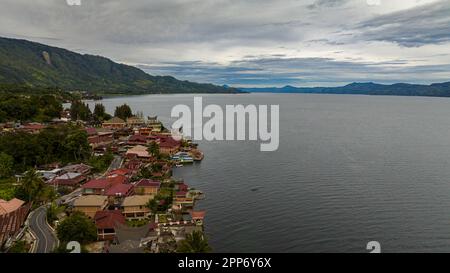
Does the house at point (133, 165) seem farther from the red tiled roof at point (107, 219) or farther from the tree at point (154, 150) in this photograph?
the red tiled roof at point (107, 219)

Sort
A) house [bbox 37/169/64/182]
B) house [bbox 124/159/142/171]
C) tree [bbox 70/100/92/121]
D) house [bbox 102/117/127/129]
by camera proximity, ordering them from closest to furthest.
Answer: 1. house [bbox 37/169/64/182]
2. house [bbox 124/159/142/171]
3. house [bbox 102/117/127/129]
4. tree [bbox 70/100/92/121]

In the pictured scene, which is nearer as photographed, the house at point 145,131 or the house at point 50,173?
the house at point 50,173

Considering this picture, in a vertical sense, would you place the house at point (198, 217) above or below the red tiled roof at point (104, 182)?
below

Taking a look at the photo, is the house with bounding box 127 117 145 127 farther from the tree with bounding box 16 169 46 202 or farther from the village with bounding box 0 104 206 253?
the tree with bounding box 16 169 46 202

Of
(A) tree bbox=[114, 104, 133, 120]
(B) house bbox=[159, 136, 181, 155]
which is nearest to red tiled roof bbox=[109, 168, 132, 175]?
(B) house bbox=[159, 136, 181, 155]

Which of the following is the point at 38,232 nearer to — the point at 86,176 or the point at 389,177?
the point at 86,176

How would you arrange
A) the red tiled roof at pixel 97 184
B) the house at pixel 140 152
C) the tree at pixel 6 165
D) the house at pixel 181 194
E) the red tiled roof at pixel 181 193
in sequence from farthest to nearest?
1. the house at pixel 140 152
2. the tree at pixel 6 165
3. the red tiled roof at pixel 97 184
4. the red tiled roof at pixel 181 193
5. the house at pixel 181 194

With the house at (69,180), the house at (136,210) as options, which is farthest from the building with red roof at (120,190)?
the house at (69,180)
